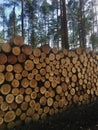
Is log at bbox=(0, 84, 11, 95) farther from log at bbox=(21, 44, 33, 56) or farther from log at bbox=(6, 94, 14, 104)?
log at bbox=(21, 44, 33, 56)

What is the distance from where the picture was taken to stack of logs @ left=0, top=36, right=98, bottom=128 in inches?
261

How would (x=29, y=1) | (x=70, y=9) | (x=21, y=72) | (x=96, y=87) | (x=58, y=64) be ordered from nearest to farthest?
(x=21, y=72), (x=58, y=64), (x=96, y=87), (x=29, y=1), (x=70, y=9)

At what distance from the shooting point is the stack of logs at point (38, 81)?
21.7ft

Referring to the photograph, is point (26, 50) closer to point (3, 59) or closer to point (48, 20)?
point (3, 59)

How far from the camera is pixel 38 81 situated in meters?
7.43

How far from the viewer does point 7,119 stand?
654cm

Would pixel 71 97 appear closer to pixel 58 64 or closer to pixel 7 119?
pixel 58 64

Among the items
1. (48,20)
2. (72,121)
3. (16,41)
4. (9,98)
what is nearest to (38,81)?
(9,98)

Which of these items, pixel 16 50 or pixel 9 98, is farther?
pixel 16 50

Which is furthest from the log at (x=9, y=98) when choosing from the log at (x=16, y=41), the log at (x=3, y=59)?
the log at (x=16, y=41)

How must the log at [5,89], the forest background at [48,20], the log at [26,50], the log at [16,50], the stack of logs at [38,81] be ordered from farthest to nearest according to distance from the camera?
the forest background at [48,20] < the log at [26,50] < the log at [16,50] < the stack of logs at [38,81] < the log at [5,89]

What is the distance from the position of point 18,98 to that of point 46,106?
1115mm

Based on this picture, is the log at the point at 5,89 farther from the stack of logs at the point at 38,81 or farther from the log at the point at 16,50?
the log at the point at 16,50

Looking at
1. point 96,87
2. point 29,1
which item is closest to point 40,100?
point 96,87
